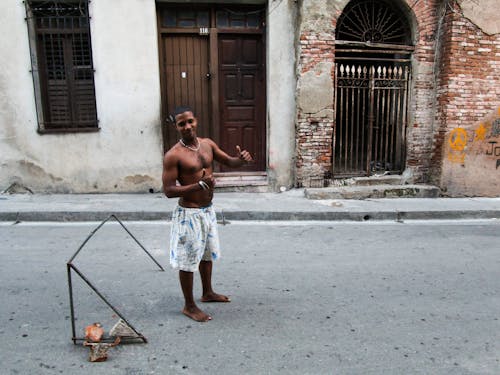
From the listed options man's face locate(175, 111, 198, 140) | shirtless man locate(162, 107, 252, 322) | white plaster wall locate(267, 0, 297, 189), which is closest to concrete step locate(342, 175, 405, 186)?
white plaster wall locate(267, 0, 297, 189)

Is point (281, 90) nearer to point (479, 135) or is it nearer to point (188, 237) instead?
point (479, 135)

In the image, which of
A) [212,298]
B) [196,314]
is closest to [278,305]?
[212,298]

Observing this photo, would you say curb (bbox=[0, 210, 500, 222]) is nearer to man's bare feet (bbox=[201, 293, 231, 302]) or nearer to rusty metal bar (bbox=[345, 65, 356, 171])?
rusty metal bar (bbox=[345, 65, 356, 171])

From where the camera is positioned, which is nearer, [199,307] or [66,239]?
[199,307]

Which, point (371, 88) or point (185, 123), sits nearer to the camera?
point (185, 123)

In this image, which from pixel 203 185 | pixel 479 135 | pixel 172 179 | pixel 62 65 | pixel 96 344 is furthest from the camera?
pixel 479 135

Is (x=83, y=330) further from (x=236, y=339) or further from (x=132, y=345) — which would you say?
(x=236, y=339)

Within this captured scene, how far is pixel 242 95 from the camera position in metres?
8.52

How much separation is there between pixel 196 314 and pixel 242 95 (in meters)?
5.88

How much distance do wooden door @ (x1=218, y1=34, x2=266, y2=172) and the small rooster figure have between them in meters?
5.82

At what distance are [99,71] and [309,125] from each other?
4151mm

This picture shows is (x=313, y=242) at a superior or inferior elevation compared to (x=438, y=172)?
inferior

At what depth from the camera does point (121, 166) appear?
8.14 m

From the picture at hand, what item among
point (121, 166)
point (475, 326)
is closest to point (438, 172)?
point (475, 326)
